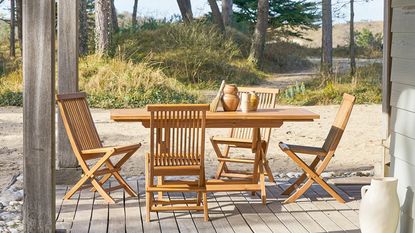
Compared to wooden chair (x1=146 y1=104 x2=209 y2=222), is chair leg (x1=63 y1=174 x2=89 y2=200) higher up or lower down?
lower down

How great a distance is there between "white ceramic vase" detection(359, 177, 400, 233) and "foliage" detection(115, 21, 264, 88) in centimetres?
1257

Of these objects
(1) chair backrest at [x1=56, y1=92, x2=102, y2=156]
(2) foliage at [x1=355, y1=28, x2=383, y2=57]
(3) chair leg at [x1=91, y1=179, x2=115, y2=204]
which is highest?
(2) foliage at [x1=355, y1=28, x2=383, y2=57]

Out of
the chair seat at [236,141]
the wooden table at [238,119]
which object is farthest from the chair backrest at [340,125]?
the chair seat at [236,141]

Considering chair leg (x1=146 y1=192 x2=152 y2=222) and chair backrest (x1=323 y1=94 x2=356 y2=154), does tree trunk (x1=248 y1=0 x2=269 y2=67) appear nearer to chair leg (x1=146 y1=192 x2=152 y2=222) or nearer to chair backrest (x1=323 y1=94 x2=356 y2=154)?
chair backrest (x1=323 y1=94 x2=356 y2=154)

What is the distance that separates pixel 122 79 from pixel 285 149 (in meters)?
8.80

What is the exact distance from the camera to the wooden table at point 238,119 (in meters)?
6.66

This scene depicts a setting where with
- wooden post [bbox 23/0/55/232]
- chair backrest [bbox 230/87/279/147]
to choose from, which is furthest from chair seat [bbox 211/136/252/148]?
wooden post [bbox 23/0/55/232]

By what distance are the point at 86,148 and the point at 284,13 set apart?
19.4m

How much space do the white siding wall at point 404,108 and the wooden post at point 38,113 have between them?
212cm

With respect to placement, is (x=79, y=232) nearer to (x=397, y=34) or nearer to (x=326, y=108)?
(x=397, y=34)

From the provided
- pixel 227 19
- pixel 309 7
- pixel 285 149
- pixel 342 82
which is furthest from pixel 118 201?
pixel 309 7

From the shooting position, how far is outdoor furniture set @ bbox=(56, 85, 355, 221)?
636cm

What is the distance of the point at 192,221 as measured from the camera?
21.1ft

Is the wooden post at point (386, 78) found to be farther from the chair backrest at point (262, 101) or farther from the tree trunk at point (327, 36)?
the tree trunk at point (327, 36)
